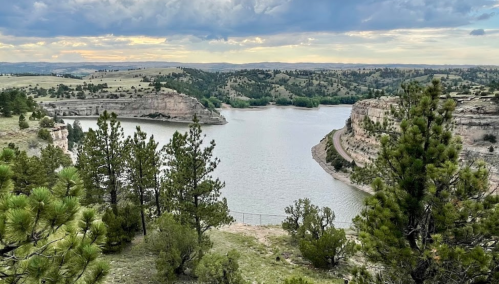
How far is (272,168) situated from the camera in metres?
40.3

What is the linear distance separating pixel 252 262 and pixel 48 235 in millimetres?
12592

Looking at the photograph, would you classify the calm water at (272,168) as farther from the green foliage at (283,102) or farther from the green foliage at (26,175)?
the green foliage at (283,102)

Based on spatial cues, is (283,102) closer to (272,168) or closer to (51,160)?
(272,168)

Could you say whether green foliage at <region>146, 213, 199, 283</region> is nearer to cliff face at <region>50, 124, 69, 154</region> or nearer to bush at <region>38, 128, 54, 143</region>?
bush at <region>38, 128, 54, 143</region>

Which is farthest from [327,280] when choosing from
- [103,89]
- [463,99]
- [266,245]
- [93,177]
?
[103,89]

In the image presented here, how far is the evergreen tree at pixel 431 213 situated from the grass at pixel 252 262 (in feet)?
22.2

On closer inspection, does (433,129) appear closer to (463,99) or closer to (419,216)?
(419,216)

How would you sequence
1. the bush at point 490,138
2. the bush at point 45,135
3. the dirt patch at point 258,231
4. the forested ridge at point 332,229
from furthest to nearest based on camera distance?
the bush at point 490,138 < the bush at point 45,135 < the dirt patch at point 258,231 < the forested ridge at point 332,229

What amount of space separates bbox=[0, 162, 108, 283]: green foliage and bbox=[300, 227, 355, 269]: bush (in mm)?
12509

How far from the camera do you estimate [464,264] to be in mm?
6176

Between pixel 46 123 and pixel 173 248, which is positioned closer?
pixel 173 248

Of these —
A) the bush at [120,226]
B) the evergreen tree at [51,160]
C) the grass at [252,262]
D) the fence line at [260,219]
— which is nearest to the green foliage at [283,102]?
the fence line at [260,219]

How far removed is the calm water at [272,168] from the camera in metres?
29.0

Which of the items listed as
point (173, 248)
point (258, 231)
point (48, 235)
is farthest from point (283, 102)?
point (48, 235)
